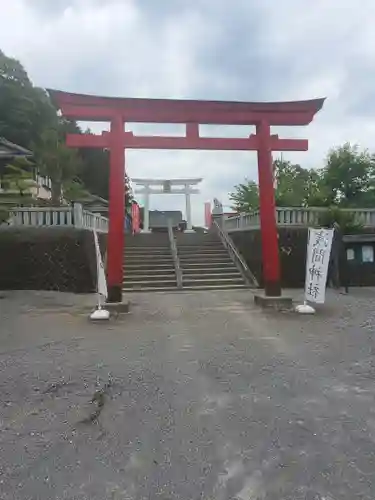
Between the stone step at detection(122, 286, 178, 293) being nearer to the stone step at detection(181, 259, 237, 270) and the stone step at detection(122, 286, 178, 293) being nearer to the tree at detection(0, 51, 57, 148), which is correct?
the stone step at detection(181, 259, 237, 270)

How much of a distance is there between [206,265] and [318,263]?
20.8 feet

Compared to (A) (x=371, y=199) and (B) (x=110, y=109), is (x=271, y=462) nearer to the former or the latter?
(B) (x=110, y=109)

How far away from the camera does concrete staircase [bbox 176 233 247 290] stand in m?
13.5

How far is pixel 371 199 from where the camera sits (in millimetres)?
23922

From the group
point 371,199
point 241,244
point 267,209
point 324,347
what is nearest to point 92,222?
point 241,244

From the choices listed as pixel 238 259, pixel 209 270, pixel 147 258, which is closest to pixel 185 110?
pixel 209 270

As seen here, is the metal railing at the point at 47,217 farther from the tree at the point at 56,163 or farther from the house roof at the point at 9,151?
the tree at the point at 56,163

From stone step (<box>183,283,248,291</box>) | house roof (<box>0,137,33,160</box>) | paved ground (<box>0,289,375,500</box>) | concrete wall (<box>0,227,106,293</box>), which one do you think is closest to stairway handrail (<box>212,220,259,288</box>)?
stone step (<box>183,283,248,291</box>)

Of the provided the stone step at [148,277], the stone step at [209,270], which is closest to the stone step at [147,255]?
the stone step at [209,270]

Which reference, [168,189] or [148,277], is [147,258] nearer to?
[148,277]

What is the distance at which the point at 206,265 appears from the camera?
590 inches

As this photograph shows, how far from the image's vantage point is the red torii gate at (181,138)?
9.32 meters

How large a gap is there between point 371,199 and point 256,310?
677 inches

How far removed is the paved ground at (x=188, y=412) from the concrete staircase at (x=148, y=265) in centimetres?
562
